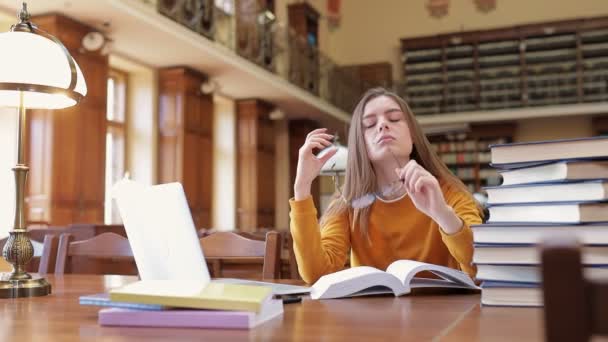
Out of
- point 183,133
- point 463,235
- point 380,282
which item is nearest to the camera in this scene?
point 380,282

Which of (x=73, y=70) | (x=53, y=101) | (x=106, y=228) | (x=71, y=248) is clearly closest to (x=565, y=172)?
(x=73, y=70)

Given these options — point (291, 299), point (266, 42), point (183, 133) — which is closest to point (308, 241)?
point (291, 299)

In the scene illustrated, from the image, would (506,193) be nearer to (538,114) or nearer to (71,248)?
(71,248)

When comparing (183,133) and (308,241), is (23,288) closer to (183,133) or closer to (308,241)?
(308,241)

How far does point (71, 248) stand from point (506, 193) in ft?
5.15

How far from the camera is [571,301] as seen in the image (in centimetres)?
42

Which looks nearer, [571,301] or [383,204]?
[571,301]

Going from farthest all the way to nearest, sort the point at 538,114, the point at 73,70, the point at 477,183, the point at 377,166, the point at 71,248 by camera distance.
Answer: the point at 477,183 < the point at 538,114 < the point at 71,248 < the point at 377,166 < the point at 73,70

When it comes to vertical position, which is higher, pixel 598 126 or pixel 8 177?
pixel 598 126

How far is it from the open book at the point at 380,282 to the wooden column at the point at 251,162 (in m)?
9.15

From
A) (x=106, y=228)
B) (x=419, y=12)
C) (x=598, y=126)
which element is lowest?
(x=106, y=228)

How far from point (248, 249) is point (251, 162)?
8.69 metres

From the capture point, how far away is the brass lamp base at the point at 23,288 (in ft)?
4.55

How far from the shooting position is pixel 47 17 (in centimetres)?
648
